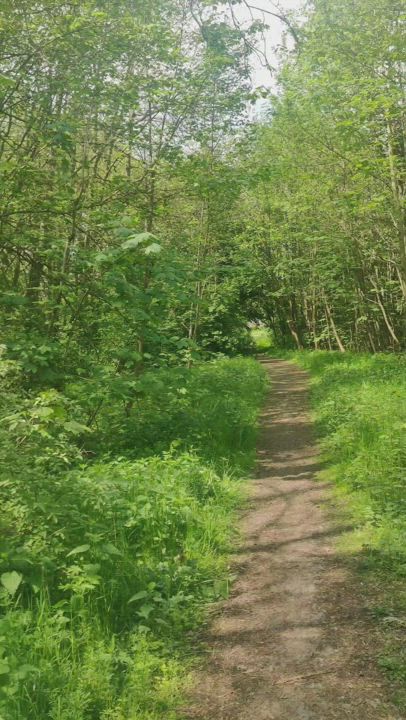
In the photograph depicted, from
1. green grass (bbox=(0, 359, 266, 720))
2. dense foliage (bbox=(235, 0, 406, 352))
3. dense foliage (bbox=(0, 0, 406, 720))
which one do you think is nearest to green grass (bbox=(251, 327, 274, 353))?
dense foliage (bbox=(235, 0, 406, 352))

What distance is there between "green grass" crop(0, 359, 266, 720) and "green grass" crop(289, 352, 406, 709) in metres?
1.31

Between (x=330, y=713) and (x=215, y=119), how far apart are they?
11.5 meters

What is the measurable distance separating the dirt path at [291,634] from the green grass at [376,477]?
0.16 m

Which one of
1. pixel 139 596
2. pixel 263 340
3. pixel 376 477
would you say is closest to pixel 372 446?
pixel 376 477

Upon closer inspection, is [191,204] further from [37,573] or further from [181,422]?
[37,573]

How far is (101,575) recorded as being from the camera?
418cm

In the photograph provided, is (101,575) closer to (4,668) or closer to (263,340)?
(4,668)

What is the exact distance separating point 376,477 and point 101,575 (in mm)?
3622

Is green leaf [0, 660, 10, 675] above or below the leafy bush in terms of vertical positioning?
above

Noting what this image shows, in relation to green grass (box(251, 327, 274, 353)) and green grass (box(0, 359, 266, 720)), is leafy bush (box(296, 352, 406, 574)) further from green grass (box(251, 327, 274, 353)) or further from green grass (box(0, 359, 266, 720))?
green grass (box(251, 327, 274, 353))

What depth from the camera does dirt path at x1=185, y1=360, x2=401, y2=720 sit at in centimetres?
305

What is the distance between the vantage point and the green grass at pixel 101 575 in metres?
3.08

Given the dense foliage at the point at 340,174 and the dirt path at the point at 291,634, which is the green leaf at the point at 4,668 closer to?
the dirt path at the point at 291,634

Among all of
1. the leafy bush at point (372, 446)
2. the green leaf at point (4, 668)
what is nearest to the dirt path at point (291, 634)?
the leafy bush at point (372, 446)
